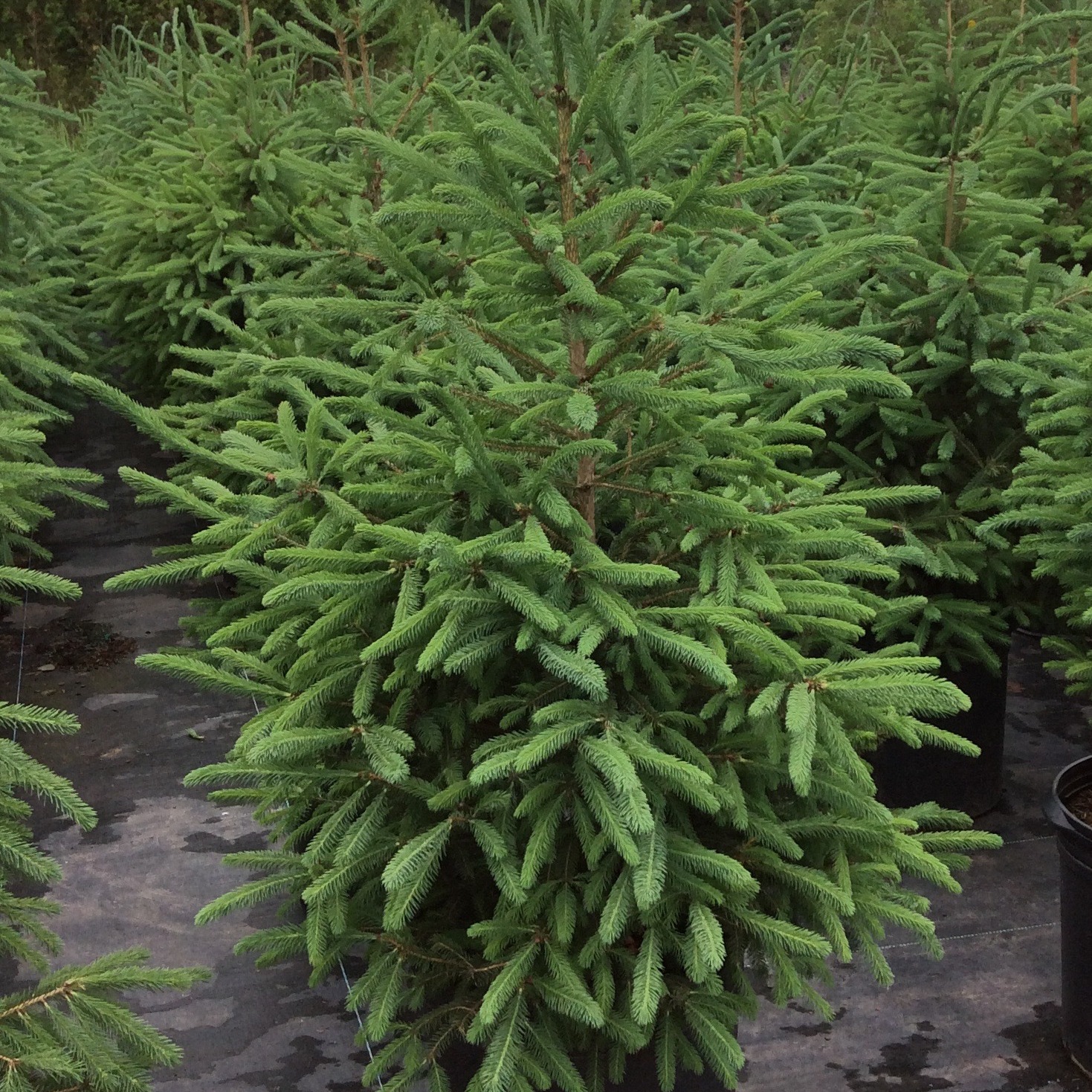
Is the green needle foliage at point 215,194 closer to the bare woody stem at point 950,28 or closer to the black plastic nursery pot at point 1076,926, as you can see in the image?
the bare woody stem at point 950,28

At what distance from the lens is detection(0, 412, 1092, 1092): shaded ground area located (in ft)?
11.5

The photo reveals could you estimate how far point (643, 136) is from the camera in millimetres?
2547

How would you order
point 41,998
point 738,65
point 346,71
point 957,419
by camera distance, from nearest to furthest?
point 41,998
point 957,419
point 346,71
point 738,65

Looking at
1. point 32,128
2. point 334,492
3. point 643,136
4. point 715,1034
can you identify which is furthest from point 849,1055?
point 32,128

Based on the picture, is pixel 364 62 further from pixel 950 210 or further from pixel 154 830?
pixel 154 830

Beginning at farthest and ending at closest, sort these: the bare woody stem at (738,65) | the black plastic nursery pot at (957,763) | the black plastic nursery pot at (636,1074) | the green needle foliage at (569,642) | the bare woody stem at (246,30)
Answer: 1. the bare woody stem at (246,30)
2. the bare woody stem at (738,65)
3. the black plastic nursery pot at (957,763)
4. the black plastic nursery pot at (636,1074)
5. the green needle foliage at (569,642)

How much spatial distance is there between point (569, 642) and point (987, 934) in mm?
2426

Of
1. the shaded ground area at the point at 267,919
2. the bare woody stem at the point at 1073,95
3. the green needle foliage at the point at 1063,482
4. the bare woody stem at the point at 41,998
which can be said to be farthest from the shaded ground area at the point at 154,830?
the bare woody stem at the point at 1073,95

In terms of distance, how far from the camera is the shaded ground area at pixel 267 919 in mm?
3500

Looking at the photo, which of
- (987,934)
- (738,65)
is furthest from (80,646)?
(987,934)

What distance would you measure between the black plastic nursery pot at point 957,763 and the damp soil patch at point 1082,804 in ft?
2.98

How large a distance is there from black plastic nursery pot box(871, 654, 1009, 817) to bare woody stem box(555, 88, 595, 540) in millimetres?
2405

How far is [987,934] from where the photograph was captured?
13.4 feet

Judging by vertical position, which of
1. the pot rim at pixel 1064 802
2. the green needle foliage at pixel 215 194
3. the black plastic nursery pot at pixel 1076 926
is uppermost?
the green needle foliage at pixel 215 194
